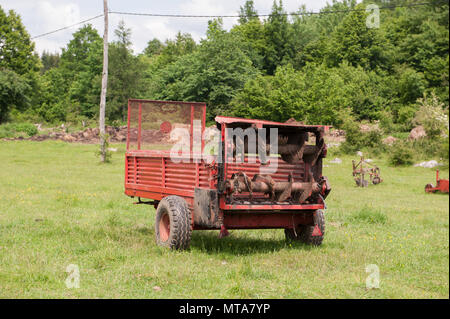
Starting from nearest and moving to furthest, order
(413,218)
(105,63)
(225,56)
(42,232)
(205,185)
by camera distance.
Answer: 1. (205,185)
2. (42,232)
3. (413,218)
4. (105,63)
5. (225,56)

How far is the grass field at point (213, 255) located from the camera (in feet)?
18.9

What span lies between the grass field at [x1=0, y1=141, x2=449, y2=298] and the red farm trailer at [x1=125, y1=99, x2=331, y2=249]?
0.46m

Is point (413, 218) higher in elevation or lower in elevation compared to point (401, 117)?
lower

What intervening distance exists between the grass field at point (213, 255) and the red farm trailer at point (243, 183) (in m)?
0.46

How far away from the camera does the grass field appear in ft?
18.9

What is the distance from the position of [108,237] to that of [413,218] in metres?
7.13

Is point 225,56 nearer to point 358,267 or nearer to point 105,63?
point 105,63

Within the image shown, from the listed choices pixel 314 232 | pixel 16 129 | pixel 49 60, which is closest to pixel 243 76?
pixel 16 129

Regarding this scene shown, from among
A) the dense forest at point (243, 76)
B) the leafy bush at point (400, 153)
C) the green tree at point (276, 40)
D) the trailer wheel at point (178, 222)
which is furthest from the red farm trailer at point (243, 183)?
the green tree at point (276, 40)

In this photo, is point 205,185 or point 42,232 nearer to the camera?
point 205,185

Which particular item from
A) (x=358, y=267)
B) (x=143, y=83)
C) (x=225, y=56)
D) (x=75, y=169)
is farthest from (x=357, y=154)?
(x=143, y=83)

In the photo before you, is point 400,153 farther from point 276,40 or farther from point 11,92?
point 276,40

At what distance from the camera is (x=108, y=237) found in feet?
29.4

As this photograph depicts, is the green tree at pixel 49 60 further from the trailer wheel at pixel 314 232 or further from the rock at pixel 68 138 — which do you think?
the trailer wheel at pixel 314 232
